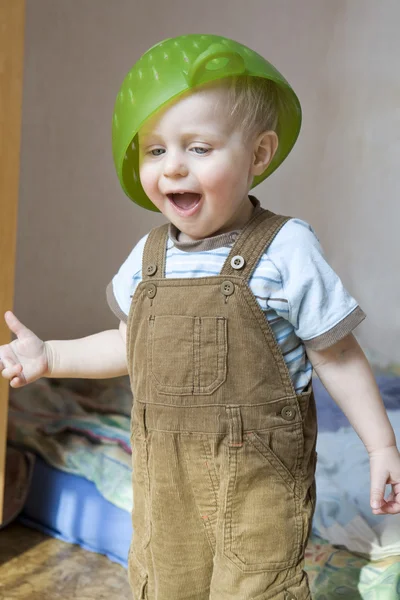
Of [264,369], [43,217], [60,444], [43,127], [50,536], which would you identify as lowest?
[50,536]

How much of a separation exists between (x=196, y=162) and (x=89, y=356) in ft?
1.07

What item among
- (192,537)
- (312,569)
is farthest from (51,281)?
(192,537)

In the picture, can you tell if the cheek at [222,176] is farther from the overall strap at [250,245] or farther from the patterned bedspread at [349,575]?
the patterned bedspread at [349,575]

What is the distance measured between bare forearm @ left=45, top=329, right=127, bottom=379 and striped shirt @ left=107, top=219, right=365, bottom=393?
0.18 meters

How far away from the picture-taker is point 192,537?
35.0 inches

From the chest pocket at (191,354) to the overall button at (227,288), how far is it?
31mm

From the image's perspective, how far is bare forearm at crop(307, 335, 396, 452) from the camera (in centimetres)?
86

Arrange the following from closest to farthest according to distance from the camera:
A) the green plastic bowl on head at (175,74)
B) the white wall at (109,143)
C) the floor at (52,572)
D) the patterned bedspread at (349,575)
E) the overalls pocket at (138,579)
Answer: the green plastic bowl on head at (175,74) < the overalls pocket at (138,579) < the patterned bedspread at (349,575) < the floor at (52,572) < the white wall at (109,143)

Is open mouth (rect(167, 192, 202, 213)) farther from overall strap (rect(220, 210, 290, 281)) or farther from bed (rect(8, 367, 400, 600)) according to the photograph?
bed (rect(8, 367, 400, 600))

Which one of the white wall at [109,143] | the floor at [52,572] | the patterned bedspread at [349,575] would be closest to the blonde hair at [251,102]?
the patterned bedspread at [349,575]

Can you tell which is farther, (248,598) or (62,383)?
(62,383)

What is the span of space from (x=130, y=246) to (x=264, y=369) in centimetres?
170

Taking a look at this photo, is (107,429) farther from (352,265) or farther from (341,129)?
(341,129)

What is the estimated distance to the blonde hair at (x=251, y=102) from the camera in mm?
843
